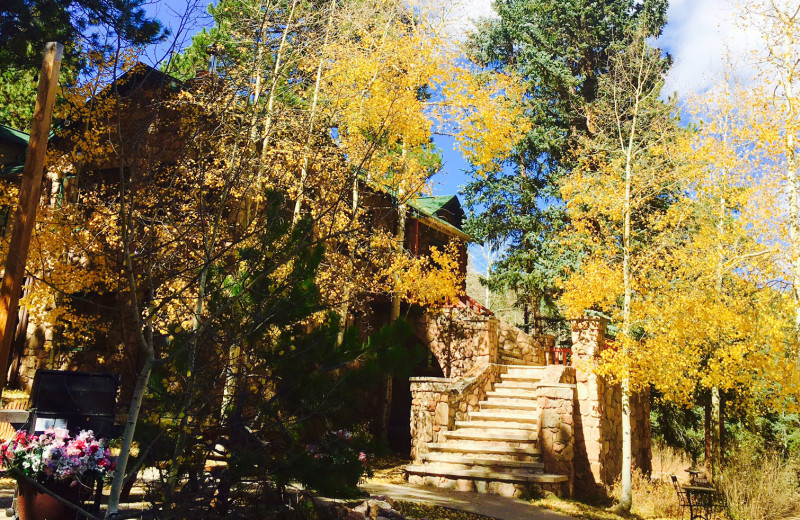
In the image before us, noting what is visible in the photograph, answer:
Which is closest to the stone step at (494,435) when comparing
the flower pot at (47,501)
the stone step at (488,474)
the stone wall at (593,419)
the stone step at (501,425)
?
the stone step at (501,425)

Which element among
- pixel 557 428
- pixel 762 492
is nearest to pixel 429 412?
pixel 557 428

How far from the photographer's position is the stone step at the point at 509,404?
39.4ft

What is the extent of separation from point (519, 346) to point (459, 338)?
173cm

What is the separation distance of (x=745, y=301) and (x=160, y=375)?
10915mm

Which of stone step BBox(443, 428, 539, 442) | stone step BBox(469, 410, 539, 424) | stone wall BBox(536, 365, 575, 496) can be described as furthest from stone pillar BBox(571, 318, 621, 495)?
stone step BBox(443, 428, 539, 442)

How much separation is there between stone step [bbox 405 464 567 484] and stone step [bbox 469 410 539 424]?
1.72m

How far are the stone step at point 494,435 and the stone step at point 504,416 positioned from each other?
520 millimetres

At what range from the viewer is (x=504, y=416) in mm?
11648

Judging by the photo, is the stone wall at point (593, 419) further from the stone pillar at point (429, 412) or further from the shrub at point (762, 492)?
the stone pillar at point (429, 412)

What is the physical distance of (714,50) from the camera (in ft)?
37.5

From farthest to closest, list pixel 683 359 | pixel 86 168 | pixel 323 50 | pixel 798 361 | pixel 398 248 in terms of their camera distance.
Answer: pixel 398 248 → pixel 323 50 → pixel 86 168 → pixel 683 359 → pixel 798 361

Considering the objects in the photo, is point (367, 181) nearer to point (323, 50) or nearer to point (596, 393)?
point (323, 50)

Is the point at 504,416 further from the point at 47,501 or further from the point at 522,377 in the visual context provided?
the point at 47,501

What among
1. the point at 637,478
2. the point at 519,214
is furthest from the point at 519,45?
the point at 637,478
